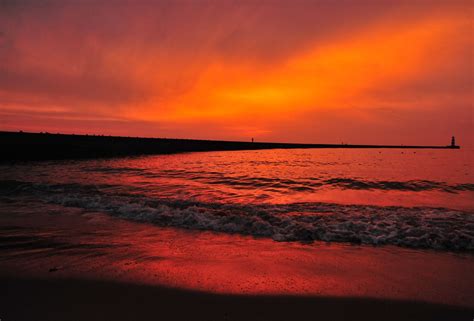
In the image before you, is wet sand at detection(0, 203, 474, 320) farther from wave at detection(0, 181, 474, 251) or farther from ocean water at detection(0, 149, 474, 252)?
ocean water at detection(0, 149, 474, 252)

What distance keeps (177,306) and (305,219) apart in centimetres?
555

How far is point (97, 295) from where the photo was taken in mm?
3760

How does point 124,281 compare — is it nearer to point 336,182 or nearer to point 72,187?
point 72,187

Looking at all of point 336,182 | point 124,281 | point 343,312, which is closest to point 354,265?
point 343,312

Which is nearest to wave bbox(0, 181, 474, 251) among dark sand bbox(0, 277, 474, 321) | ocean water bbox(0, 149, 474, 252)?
ocean water bbox(0, 149, 474, 252)

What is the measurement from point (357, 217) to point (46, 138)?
44.5m

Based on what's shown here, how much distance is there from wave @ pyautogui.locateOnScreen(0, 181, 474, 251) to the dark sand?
303cm

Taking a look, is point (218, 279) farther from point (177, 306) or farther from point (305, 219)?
point (305, 219)

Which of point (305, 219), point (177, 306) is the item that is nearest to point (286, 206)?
point (305, 219)

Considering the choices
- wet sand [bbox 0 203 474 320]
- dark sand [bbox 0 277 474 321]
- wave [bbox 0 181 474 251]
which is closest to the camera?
dark sand [bbox 0 277 474 321]

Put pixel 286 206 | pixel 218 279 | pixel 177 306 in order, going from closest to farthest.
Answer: pixel 177 306 < pixel 218 279 < pixel 286 206

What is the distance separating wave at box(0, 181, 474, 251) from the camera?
22.1 feet

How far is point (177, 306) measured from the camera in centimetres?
354

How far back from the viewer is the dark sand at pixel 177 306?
333 centimetres
